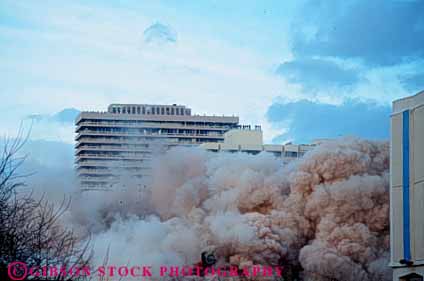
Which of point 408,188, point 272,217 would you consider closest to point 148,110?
point 272,217

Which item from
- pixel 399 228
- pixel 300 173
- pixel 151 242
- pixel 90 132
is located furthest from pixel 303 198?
pixel 90 132

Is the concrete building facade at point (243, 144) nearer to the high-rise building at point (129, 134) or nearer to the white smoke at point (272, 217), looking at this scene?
the high-rise building at point (129, 134)

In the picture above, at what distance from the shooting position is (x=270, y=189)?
5828 centimetres

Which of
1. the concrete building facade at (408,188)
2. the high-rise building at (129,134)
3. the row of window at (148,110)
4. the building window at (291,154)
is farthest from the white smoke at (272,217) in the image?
the row of window at (148,110)

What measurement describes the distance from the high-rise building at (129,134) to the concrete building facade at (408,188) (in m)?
39.7

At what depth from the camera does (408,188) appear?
1282 inches

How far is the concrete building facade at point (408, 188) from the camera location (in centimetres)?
3173

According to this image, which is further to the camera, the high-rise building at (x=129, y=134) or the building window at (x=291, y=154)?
the building window at (x=291, y=154)

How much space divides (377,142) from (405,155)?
81.6 feet

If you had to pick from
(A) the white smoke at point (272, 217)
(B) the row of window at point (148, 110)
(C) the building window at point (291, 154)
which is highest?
(B) the row of window at point (148, 110)

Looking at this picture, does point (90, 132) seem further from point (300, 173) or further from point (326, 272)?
point (326, 272)

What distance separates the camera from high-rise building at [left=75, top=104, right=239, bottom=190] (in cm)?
7856

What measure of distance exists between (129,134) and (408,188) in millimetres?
57911

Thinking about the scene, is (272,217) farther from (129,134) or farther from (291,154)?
(129,134)
